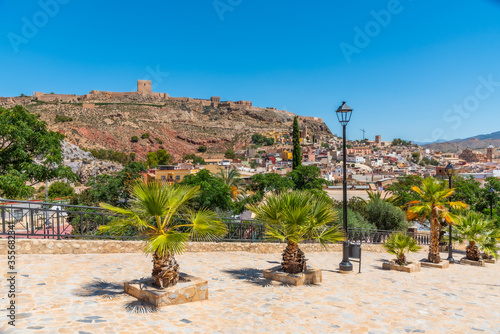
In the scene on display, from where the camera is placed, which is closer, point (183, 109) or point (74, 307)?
point (74, 307)

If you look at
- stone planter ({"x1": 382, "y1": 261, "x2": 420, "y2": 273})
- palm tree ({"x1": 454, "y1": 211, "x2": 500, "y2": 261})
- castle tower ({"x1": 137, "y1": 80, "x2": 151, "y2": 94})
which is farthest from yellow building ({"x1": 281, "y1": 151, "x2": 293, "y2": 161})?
stone planter ({"x1": 382, "y1": 261, "x2": 420, "y2": 273})

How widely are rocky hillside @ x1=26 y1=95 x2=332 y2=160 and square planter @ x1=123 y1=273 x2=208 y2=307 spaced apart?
315 feet

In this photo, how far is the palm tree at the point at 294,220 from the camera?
21.9 feet

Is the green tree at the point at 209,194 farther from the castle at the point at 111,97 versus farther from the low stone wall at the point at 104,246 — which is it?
the castle at the point at 111,97

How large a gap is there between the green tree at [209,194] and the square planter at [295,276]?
11.1 m

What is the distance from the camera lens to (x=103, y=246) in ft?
28.7

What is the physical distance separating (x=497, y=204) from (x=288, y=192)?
94.3 ft

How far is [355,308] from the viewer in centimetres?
558

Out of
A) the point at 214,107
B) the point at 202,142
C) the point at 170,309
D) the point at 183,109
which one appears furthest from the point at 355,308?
the point at 214,107

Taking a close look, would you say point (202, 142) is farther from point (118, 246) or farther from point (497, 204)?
point (118, 246)

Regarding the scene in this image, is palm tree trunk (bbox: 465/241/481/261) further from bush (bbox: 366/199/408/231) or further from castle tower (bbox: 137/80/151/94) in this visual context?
castle tower (bbox: 137/80/151/94)

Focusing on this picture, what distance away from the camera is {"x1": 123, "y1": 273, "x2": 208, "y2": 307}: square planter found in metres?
4.87

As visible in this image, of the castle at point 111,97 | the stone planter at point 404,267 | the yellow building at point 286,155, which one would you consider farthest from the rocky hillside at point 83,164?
the stone planter at point 404,267

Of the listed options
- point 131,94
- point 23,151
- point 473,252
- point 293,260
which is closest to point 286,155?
point 131,94
